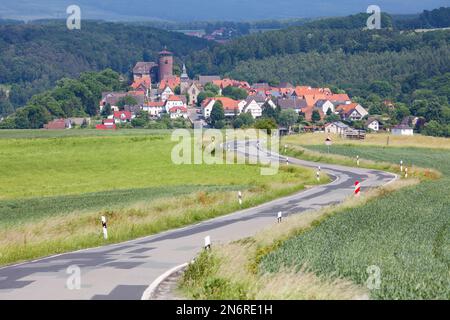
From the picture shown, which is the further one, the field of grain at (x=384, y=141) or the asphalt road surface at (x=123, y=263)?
the field of grain at (x=384, y=141)

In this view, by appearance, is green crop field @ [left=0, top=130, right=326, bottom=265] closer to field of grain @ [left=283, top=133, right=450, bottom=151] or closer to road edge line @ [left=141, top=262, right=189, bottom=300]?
road edge line @ [left=141, top=262, right=189, bottom=300]

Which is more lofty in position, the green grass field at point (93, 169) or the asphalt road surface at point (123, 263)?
the asphalt road surface at point (123, 263)

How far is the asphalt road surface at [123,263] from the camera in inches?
756

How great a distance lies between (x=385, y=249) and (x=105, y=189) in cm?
3853

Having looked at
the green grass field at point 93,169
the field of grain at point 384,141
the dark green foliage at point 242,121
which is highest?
the green grass field at point 93,169

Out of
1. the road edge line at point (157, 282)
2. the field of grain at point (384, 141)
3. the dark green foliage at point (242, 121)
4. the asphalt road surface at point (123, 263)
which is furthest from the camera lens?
the dark green foliage at point (242, 121)

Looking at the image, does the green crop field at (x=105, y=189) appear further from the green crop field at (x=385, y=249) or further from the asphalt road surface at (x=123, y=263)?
the green crop field at (x=385, y=249)

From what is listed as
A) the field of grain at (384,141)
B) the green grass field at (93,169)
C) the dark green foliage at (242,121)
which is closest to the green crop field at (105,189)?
the green grass field at (93,169)

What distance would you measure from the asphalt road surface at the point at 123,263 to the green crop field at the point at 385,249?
2681mm

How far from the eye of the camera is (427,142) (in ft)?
384

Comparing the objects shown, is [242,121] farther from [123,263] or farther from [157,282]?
[157,282]

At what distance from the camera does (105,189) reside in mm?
59969
